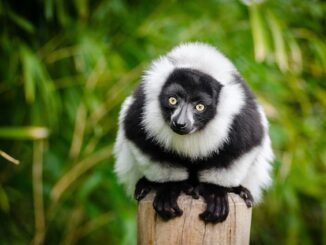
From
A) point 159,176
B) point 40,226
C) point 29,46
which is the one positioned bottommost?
point 40,226

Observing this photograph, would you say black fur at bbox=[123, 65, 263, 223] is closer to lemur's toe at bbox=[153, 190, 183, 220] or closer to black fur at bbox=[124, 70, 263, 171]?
black fur at bbox=[124, 70, 263, 171]

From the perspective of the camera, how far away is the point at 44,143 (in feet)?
16.0

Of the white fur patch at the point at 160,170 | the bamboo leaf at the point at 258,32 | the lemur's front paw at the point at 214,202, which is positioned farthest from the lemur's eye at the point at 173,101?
the bamboo leaf at the point at 258,32

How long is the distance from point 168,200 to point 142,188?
1.32 ft

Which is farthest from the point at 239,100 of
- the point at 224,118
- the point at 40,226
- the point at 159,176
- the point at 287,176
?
the point at 40,226

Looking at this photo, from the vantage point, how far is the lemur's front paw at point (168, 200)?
102 inches

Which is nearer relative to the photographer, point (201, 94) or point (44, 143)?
point (201, 94)

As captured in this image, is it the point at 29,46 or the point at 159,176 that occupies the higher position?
the point at 29,46

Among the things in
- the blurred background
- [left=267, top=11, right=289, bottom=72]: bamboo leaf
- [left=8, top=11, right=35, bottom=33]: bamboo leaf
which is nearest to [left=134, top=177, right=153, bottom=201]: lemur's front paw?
the blurred background

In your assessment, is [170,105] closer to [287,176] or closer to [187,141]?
[187,141]

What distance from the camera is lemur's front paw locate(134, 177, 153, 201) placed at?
299 cm

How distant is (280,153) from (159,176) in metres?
2.18

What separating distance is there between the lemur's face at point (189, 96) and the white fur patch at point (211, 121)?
4 centimetres

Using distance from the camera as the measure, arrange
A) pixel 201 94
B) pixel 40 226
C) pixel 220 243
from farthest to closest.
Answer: pixel 40 226 → pixel 201 94 → pixel 220 243
